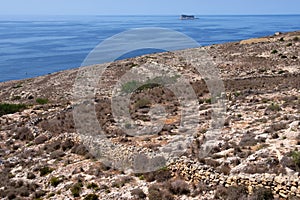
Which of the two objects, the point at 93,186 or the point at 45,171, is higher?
the point at 93,186

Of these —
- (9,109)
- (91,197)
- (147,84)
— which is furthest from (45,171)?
(147,84)

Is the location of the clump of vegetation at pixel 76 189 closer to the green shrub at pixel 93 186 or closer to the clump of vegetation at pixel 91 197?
the green shrub at pixel 93 186

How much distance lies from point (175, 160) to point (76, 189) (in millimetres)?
4346

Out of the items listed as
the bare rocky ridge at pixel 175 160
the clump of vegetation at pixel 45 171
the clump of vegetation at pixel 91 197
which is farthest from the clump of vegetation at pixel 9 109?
the clump of vegetation at pixel 91 197

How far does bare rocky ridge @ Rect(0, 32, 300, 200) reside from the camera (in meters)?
12.1

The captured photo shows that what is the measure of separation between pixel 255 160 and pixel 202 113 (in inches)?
381

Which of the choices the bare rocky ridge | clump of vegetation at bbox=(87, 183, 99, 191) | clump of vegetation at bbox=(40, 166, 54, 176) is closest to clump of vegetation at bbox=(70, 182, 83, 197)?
the bare rocky ridge

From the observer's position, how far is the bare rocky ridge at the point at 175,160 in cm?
1209

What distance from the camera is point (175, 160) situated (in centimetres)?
1450

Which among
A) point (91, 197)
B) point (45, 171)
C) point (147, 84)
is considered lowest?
point (45, 171)

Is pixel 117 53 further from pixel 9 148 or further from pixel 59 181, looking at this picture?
pixel 59 181

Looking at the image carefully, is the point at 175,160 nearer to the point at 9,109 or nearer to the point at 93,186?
the point at 93,186

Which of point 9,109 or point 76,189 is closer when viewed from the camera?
point 76,189

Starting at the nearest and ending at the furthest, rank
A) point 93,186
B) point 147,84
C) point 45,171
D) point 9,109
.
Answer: point 93,186 → point 45,171 → point 9,109 → point 147,84
